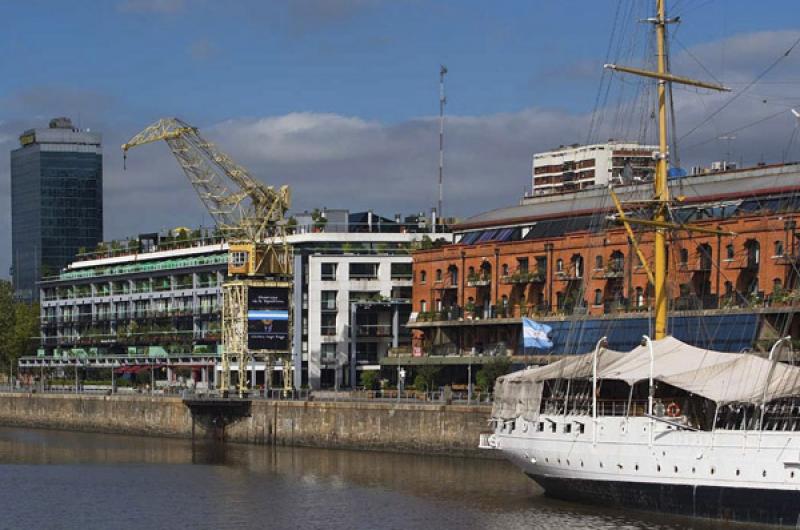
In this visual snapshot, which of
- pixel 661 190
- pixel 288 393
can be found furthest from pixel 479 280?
pixel 661 190

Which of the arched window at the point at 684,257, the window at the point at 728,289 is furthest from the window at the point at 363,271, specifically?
the window at the point at 728,289

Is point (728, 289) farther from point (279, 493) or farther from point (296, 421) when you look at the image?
point (279, 493)

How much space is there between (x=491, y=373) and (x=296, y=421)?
53.7ft

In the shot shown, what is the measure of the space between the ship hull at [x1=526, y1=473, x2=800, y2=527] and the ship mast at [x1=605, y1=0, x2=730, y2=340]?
41.7ft

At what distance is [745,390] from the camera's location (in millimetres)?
78000

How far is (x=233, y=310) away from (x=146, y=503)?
56.5 metres

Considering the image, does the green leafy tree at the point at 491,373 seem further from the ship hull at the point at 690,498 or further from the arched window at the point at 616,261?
the ship hull at the point at 690,498

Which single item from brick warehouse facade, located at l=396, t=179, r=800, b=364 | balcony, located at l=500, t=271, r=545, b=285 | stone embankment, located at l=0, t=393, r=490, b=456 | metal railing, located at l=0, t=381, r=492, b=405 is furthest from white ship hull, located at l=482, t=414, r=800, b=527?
balcony, located at l=500, t=271, r=545, b=285

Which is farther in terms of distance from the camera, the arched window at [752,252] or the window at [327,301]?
the window at [327,301]

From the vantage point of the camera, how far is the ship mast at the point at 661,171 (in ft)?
310

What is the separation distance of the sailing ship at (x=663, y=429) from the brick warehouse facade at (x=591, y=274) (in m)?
16.4

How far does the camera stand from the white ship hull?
7506 cm

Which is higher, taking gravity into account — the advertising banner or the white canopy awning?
the advertising banner

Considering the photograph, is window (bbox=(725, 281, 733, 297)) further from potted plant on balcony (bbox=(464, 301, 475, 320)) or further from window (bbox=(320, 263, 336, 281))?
window (bbox=(320, 263, 336, 281))
